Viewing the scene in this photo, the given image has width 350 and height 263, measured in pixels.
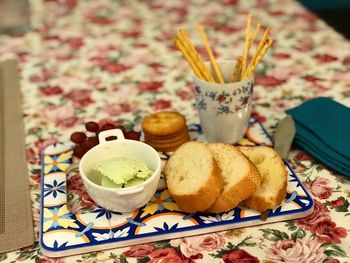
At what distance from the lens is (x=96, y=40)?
4.68ft

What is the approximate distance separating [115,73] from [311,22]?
0.66 m

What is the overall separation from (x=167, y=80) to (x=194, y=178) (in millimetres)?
532

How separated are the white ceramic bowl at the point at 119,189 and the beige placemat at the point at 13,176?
0.11m

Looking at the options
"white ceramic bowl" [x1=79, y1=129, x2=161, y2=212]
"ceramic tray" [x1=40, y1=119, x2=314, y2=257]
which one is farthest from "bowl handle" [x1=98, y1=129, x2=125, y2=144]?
"ceramic tray" [x1=40, y1=119, x2=314, y2=257]

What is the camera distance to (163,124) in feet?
2.75

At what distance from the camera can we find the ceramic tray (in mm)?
647

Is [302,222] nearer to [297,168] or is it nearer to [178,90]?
[297,168]

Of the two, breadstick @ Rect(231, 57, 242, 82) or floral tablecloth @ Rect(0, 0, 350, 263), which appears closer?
floral tablecloth @ Rect(0, 0, 350, 263)

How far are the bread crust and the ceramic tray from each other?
24 millimetres

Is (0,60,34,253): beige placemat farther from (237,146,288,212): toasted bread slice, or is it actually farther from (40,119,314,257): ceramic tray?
(237,146,288,212): toasted bread slice

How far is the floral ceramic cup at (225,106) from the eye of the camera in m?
0.80

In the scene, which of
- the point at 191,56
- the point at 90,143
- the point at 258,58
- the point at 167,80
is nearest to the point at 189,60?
the point at 191,56

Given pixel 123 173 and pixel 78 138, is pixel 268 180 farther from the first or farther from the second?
pixel 78 138

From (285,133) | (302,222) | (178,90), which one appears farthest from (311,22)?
(302,222)
